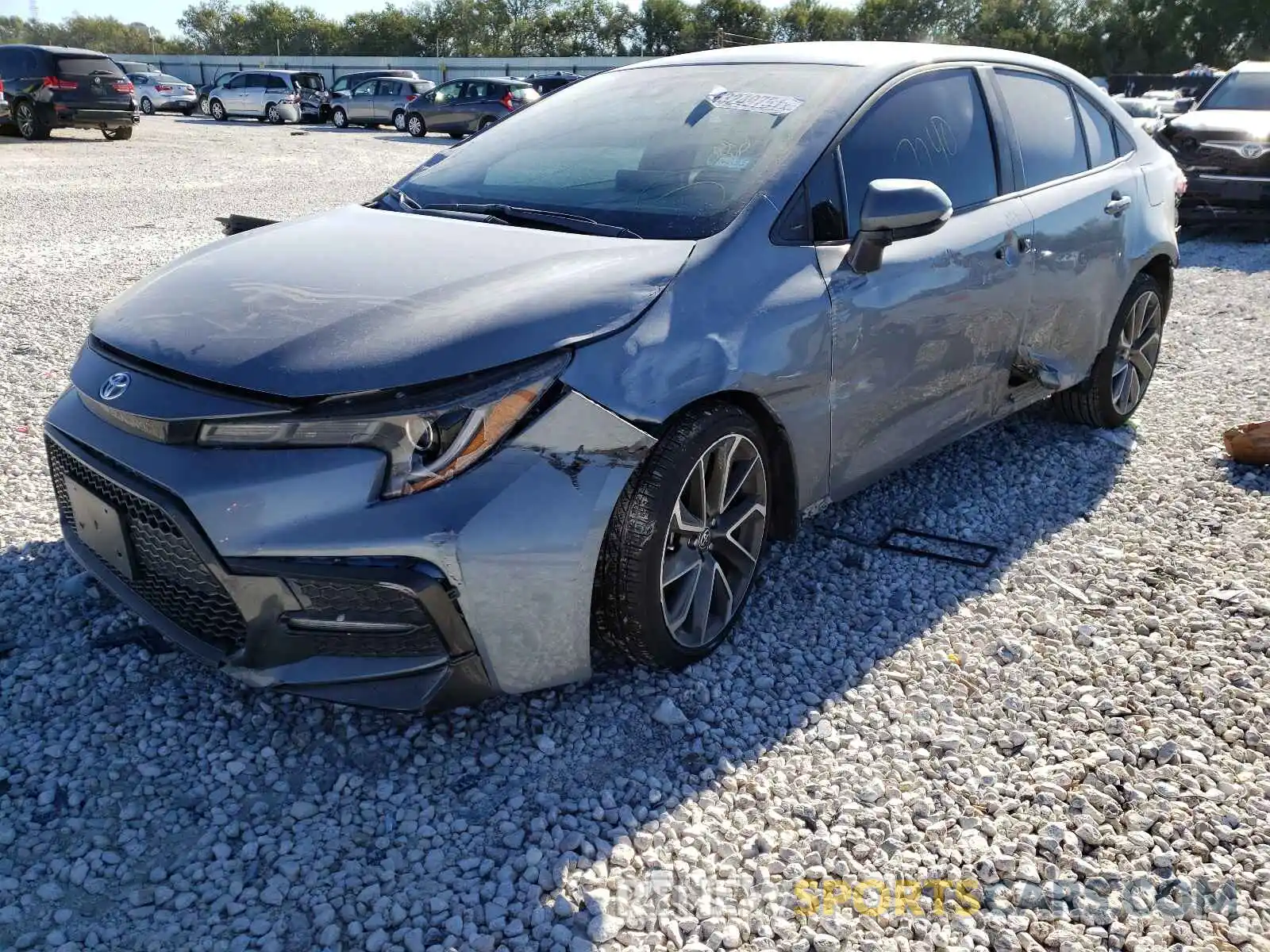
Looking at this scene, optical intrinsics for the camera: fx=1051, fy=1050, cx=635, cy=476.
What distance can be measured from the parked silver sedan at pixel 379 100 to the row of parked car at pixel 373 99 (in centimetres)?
2

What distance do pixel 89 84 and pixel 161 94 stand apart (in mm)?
14531

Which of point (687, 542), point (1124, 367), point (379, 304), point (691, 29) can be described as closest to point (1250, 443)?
point (1124, 367)

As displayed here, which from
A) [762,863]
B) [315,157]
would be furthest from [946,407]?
[315,157]

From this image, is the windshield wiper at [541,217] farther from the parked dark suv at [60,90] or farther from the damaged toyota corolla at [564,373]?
the parked dark suv at [60,90]

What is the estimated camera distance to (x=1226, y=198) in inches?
407

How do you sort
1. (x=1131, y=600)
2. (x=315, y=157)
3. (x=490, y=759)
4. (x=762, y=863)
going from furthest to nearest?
(x=315, y=157), (x=1131, y=600), (x=490, y=759), (x=762, y=863)

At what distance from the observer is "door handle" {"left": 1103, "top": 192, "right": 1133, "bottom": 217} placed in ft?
14.6

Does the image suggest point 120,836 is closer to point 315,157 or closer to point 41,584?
point 41,584

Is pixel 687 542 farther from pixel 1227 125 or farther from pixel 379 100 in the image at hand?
pixel 379 100

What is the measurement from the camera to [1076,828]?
7.95ft

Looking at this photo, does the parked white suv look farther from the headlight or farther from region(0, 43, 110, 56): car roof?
the headlight

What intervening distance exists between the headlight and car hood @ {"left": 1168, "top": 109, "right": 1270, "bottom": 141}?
1045cm

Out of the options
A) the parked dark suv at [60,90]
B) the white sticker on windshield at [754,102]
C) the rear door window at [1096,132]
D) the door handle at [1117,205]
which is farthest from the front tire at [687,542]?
the parked dark suv at [60,90]

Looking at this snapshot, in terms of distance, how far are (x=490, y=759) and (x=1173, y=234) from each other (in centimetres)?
425
